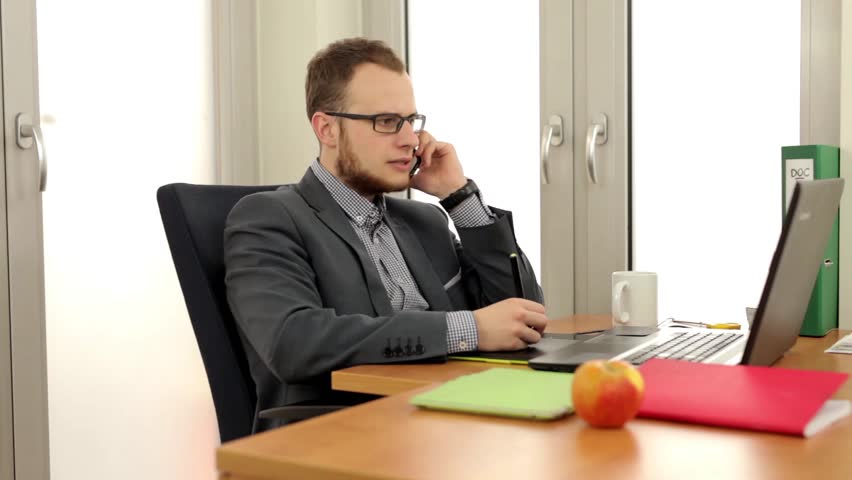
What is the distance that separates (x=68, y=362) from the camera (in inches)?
96.2

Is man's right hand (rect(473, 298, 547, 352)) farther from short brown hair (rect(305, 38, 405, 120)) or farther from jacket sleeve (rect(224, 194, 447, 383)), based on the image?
short brown hair (rect(305, 38, 405, 120))

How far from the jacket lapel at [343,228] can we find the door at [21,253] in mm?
806

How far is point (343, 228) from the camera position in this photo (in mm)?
1795

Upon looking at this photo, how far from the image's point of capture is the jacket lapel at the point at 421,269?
6.36 ft

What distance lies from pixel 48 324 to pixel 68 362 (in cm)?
12

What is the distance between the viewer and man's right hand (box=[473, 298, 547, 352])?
5.09 ft

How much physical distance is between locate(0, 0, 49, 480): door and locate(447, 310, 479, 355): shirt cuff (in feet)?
4.04

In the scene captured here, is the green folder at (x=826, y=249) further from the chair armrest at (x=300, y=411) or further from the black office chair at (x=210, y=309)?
A: the black office chair at (x=210, y=309)

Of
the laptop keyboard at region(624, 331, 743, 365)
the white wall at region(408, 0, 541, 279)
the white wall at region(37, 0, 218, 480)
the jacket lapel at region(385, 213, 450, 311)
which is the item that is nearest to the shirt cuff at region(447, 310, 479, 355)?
the laptop keyboard at region(624, 331, 743, 365)

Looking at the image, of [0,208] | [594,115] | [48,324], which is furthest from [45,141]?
[594,115]

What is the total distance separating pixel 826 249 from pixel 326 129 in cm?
102

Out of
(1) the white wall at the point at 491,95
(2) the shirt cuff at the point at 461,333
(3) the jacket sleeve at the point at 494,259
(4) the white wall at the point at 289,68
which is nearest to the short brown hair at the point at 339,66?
(3) the jacket sleeve at the point at 494,259

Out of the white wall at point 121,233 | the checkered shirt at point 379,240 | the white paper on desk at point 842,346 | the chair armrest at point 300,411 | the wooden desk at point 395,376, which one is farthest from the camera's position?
the white wall at point 121,233

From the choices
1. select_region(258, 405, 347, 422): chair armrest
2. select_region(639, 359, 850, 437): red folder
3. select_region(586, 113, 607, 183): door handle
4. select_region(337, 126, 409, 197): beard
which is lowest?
select_region(258, 405, 347, 422): chair armrest
